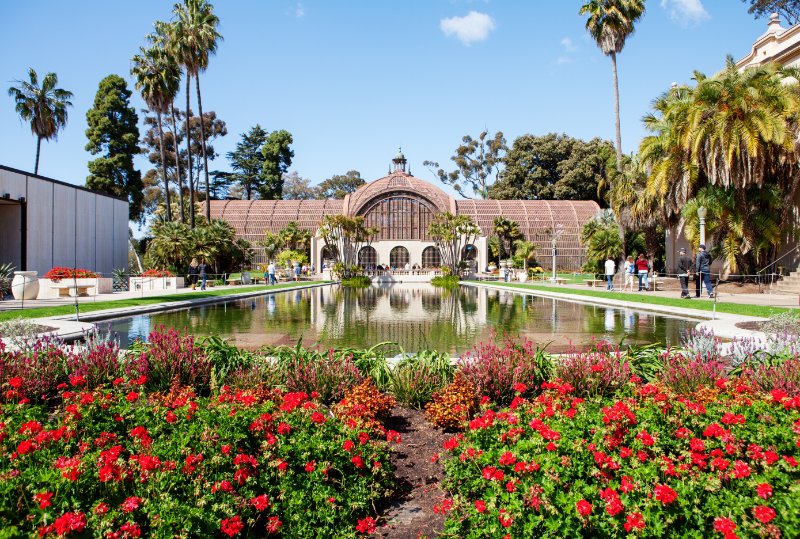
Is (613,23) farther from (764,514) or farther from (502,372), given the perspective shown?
(764,514)

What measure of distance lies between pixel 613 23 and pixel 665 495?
34.2 metres

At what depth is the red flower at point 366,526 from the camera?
2.97 m

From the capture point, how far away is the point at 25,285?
19.1 m

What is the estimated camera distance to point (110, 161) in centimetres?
4384

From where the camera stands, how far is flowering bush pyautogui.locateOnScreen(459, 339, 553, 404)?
5277 mm

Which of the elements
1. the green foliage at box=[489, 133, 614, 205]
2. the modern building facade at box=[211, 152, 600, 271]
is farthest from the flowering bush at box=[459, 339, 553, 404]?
the green foliage at box=[489, 133, 614, 205]

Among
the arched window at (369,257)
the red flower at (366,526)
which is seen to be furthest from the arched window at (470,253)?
the red flower at (366,526)

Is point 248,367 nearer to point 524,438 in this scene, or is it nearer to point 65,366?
point 65,366

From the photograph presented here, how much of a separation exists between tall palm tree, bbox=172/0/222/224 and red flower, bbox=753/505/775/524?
1296 inches

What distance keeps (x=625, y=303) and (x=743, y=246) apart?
28.5 feet

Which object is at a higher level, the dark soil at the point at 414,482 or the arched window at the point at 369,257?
the arched window at the point at 369,257

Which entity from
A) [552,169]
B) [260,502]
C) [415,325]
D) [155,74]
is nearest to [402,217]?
[552,169]

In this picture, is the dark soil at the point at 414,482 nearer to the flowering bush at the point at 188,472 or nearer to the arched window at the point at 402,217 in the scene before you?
the flowering bush at the point at 188,472

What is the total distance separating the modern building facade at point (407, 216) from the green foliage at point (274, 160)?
1369 centimetres
